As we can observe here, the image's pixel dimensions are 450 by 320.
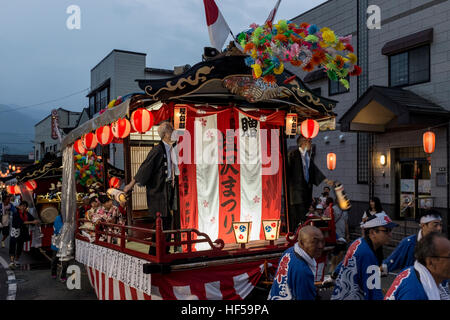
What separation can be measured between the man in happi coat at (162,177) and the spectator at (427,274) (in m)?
5.29

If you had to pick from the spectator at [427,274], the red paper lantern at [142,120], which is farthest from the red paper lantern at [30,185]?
the spectator at [427,274]

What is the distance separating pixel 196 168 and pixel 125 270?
8.47 ft

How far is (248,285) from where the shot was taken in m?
6.85

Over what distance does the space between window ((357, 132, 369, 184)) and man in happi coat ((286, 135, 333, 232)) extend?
8.13m

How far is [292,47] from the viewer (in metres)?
6.16

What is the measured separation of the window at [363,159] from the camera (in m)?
16.2

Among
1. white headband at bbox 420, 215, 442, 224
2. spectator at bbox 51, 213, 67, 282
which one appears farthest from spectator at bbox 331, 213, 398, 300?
spectator at bbox 51, 213, 67, 282

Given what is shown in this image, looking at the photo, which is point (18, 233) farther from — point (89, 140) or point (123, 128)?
point (123, 128)

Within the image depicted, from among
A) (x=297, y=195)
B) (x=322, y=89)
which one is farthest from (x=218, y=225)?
(x=322, y=89)

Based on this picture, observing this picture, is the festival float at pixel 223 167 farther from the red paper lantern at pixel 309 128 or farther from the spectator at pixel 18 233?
the spectator at pixel 18 233

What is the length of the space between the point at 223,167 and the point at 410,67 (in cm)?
1038

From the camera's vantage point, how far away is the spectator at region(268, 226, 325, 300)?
3398mm

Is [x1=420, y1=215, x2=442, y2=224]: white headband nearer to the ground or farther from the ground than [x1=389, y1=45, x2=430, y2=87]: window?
nearer to the ground

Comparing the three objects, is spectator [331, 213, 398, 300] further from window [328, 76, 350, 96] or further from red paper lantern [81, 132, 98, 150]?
window [328, 76, 350, 96]
